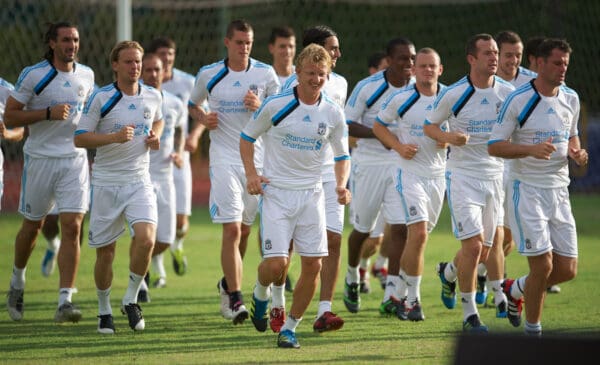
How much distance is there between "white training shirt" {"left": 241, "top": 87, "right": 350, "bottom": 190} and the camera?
8383 millimetres

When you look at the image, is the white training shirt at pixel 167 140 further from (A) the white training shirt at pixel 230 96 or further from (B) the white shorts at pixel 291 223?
(B) the white shorts at pixel 291 223

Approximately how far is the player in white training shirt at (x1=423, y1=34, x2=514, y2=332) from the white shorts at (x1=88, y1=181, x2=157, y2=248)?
8.15 ft

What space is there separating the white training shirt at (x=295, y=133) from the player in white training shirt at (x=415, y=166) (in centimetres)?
152

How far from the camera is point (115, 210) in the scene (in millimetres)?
9359

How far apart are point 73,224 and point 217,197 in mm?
1299

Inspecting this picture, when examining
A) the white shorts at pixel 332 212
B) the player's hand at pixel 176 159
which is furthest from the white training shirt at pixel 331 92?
the player's hand at pixel 176 159

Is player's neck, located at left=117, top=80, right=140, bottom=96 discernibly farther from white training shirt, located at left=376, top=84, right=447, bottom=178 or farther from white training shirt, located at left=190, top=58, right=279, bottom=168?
white training shirt, located at left=376, top=84, right=447, bottom=178

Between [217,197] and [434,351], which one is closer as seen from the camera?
[434,351]

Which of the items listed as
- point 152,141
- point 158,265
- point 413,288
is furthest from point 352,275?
point 158,265

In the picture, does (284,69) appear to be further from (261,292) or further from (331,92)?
(261,292)

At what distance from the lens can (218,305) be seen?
11.1 metres

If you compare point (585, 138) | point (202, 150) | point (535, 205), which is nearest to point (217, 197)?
point (535, 205)

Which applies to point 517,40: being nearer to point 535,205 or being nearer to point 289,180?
point 535,205

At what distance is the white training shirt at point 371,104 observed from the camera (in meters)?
10.8
